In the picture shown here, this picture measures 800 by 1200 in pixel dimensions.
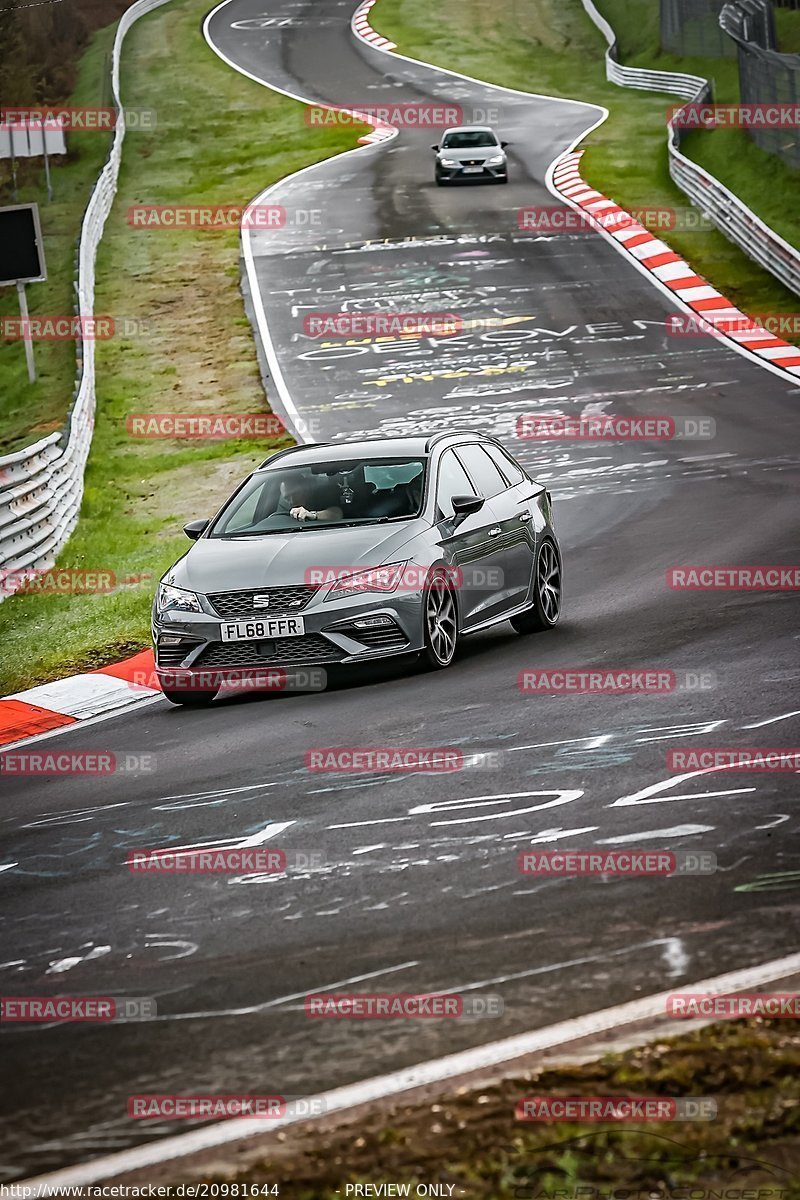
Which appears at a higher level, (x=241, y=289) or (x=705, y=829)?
(x=705, y=829)

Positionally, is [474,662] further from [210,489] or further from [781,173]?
[781,173]

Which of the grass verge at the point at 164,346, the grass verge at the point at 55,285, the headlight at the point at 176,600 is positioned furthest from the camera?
the grass verge at the point at 55,285

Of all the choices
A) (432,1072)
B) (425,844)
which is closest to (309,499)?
(425,844)

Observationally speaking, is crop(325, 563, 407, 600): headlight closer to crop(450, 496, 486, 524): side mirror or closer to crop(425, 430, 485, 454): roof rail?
crop(450, 496, 486, 524): side mirror

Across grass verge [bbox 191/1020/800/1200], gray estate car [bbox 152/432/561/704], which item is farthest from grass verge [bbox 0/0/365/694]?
grass verge [bbox 191/1020/800/1200]

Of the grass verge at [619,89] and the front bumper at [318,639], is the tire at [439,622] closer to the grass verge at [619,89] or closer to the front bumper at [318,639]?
the front bumper at [318,639]

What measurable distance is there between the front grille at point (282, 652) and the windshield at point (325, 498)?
3.63 feet

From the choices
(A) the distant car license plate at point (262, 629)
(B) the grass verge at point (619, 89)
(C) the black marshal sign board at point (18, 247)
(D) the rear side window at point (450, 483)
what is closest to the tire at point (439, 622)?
(D) the rear side window at point (450, 483)

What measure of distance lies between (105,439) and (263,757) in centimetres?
1660

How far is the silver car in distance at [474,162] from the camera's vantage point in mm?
42719

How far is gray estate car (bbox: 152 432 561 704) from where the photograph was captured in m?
11.3

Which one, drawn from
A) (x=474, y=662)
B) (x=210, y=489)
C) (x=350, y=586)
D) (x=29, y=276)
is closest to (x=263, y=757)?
(x=350, y=586)

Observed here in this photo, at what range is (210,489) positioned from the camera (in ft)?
71.3

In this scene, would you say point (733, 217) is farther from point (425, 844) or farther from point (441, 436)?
point (425, 844)
